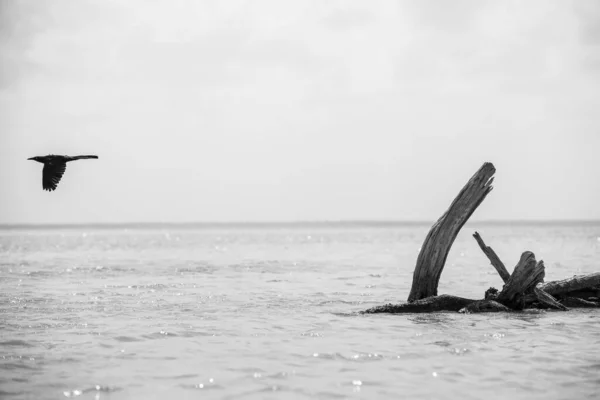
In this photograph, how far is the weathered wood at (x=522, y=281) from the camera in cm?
1351

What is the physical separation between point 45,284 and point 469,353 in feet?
58.8

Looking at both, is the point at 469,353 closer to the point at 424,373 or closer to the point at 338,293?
the point at 424,373

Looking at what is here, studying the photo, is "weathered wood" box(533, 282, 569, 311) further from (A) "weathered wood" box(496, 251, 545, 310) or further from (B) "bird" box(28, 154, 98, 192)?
(B) "bird" box(28, 154, 98, 192)

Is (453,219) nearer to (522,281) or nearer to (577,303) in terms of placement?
(522,281)

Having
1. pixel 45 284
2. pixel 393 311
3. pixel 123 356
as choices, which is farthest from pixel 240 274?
pixel 123 356

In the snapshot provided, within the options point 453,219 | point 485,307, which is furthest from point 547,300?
point 453,219

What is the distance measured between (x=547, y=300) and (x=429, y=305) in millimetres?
2888

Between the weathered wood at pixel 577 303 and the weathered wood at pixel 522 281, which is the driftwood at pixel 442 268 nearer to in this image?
the weathered wood at pixel 522 281

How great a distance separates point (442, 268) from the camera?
1346cm

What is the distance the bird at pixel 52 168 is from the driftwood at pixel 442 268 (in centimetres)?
726

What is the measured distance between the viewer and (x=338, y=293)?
20.2 metres

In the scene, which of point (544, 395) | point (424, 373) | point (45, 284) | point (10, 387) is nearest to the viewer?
point (544, 395)

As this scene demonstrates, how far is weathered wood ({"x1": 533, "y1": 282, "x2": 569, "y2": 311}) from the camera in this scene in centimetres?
1441

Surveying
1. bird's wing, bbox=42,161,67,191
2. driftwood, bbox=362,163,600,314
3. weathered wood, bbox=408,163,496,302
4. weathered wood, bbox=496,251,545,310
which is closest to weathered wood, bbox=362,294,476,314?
driftwood, bbox=362,163,600,314
